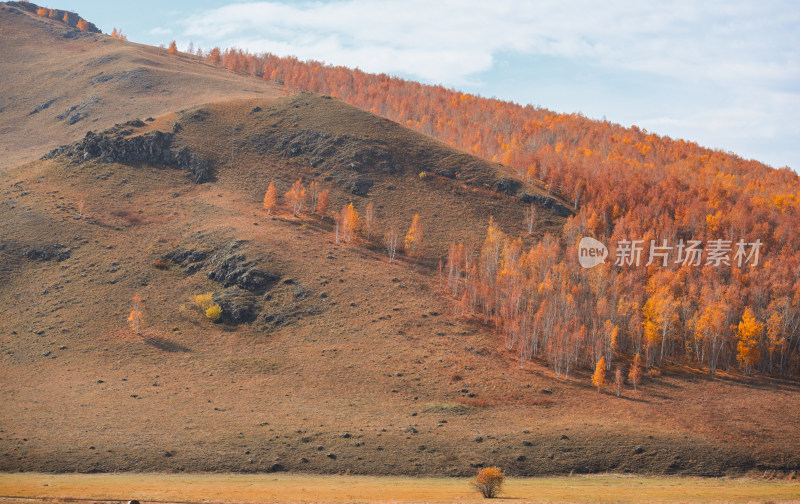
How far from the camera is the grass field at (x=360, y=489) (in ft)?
180

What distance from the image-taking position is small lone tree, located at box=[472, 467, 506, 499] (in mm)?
57969

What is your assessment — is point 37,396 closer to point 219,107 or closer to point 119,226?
point 119,226

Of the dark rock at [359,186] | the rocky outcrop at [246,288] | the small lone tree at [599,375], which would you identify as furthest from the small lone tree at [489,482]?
the dark rock at [359,186]

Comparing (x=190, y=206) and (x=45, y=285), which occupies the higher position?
(x=190, y=206)

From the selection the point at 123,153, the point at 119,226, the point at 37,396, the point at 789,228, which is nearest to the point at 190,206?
the point at 119,226

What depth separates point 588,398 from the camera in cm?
9106

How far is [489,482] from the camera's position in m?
58.1

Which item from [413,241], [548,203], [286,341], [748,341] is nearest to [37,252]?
[286,341]

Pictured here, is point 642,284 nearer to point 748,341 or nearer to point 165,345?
point 748,341

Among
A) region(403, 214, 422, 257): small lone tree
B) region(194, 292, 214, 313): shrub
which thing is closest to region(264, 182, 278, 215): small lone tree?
region(403, 214, 422, 257): small lone tree

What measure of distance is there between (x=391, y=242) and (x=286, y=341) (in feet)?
133

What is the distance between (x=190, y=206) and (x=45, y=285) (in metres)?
40.7

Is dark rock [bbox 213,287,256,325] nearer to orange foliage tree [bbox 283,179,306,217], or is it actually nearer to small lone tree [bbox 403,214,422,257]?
orange foliage tree [bbox 283,179,306,217]

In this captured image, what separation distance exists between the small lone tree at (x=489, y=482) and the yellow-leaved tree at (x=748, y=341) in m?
66.9
